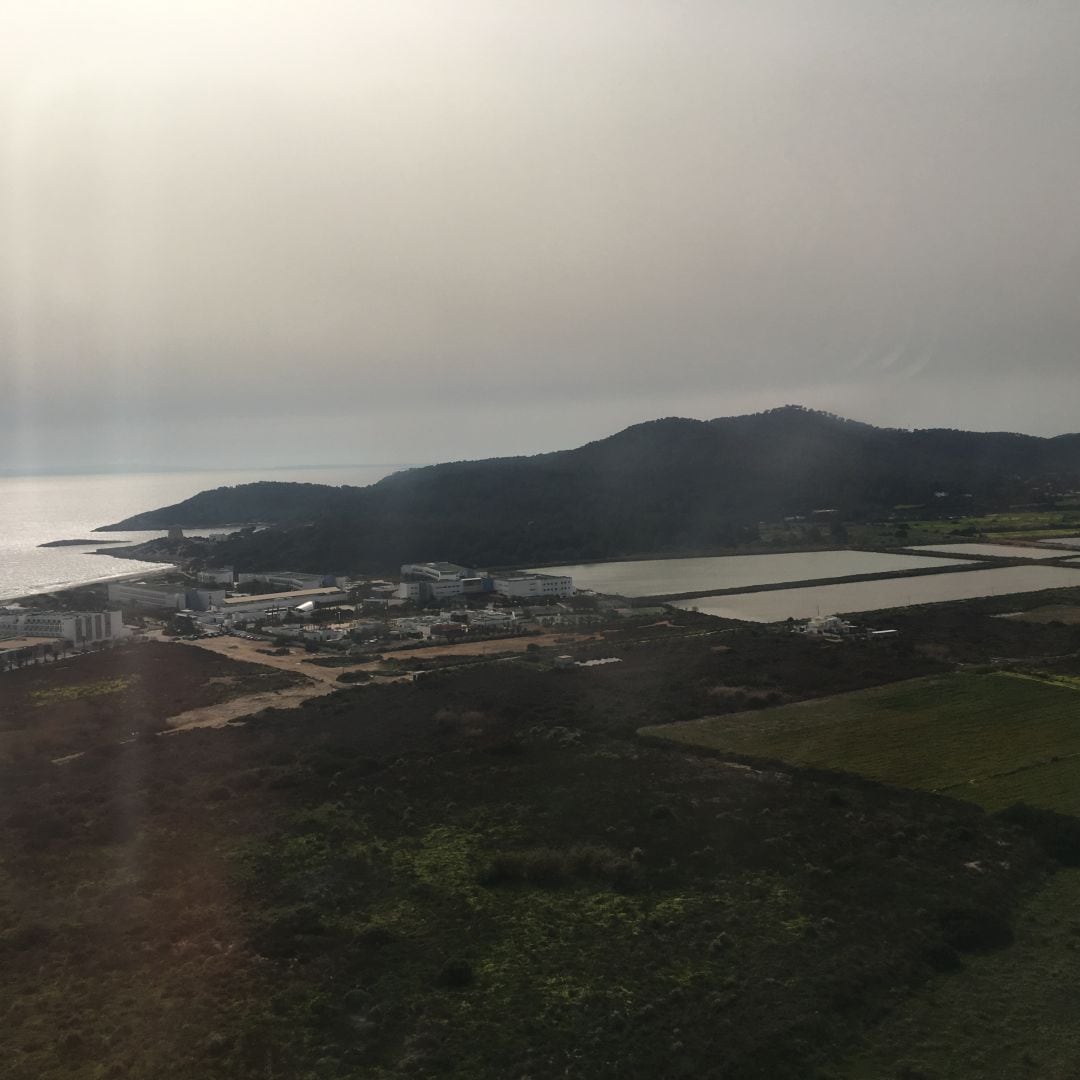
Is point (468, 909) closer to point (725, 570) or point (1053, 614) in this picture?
point (1053, 614)

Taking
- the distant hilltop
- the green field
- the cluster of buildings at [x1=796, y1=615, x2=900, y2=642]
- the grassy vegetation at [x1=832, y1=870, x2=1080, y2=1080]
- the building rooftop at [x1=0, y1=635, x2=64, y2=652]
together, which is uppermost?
the distant hilltop

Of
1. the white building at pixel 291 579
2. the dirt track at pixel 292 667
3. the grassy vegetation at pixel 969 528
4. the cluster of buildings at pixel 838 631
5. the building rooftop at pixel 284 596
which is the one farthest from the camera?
the grassy vegetation at pixel 969 528

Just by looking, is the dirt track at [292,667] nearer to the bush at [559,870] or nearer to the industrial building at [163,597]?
the industrial building at [163,597]

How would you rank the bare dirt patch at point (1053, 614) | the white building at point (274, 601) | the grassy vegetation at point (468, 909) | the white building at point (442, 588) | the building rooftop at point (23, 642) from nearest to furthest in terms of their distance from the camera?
the grassy vegetation at point (468, 909) → the building rooftop at point (23, 642) → the bare dirt patch at point (1053, 614) → the white building at point (274, 601) → the white building at point (442, 588)

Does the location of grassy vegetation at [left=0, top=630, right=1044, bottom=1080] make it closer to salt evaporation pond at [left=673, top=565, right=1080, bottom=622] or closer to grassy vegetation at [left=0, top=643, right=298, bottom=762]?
grassy vegetation at [left=0, top=643, right=298, bottom=762]

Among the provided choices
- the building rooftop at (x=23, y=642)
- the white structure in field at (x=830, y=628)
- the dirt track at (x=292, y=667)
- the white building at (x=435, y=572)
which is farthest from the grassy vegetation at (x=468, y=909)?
the white building at (x=435, y=572)

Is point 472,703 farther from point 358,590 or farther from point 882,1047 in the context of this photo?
point 358,590

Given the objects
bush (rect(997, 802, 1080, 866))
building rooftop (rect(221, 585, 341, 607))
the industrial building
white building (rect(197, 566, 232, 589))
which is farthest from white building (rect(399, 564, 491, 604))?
bush (rect(997, 802, 1080, 866))
